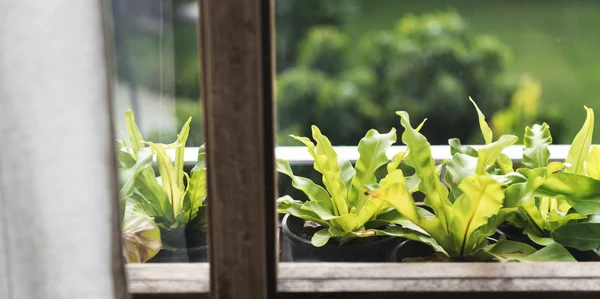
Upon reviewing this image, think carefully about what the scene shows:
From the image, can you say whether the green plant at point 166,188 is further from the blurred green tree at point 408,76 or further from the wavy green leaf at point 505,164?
the blurred green tree at point 408,76

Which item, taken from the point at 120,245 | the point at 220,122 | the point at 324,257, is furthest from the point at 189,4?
the point at 324,257

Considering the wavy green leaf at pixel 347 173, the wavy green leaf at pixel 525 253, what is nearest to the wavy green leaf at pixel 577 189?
the wavy green leaf at pixel 525 253

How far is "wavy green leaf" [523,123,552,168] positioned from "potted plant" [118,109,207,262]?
62cm

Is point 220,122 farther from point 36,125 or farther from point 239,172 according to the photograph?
point 36,125

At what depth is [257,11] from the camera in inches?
25.0

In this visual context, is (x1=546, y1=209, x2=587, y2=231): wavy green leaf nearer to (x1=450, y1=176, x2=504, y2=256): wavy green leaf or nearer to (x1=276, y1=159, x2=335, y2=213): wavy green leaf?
(x1=450, y1=176, x2=504, y2=256): wavy green leaf

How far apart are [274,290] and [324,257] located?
0.16 meters

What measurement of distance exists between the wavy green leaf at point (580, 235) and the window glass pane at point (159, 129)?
2.01 feet

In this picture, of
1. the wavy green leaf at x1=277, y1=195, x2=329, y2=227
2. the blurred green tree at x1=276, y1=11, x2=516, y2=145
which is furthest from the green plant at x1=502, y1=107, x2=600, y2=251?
the blurred green tree at x1=276, y1=11, x2=516, y2=145

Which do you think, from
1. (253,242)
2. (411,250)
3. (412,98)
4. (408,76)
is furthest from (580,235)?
(408,76)

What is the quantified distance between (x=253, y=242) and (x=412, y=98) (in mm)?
1826

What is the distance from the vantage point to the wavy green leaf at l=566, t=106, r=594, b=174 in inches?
37.4

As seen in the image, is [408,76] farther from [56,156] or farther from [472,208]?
[56,156]

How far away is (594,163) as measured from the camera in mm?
945
